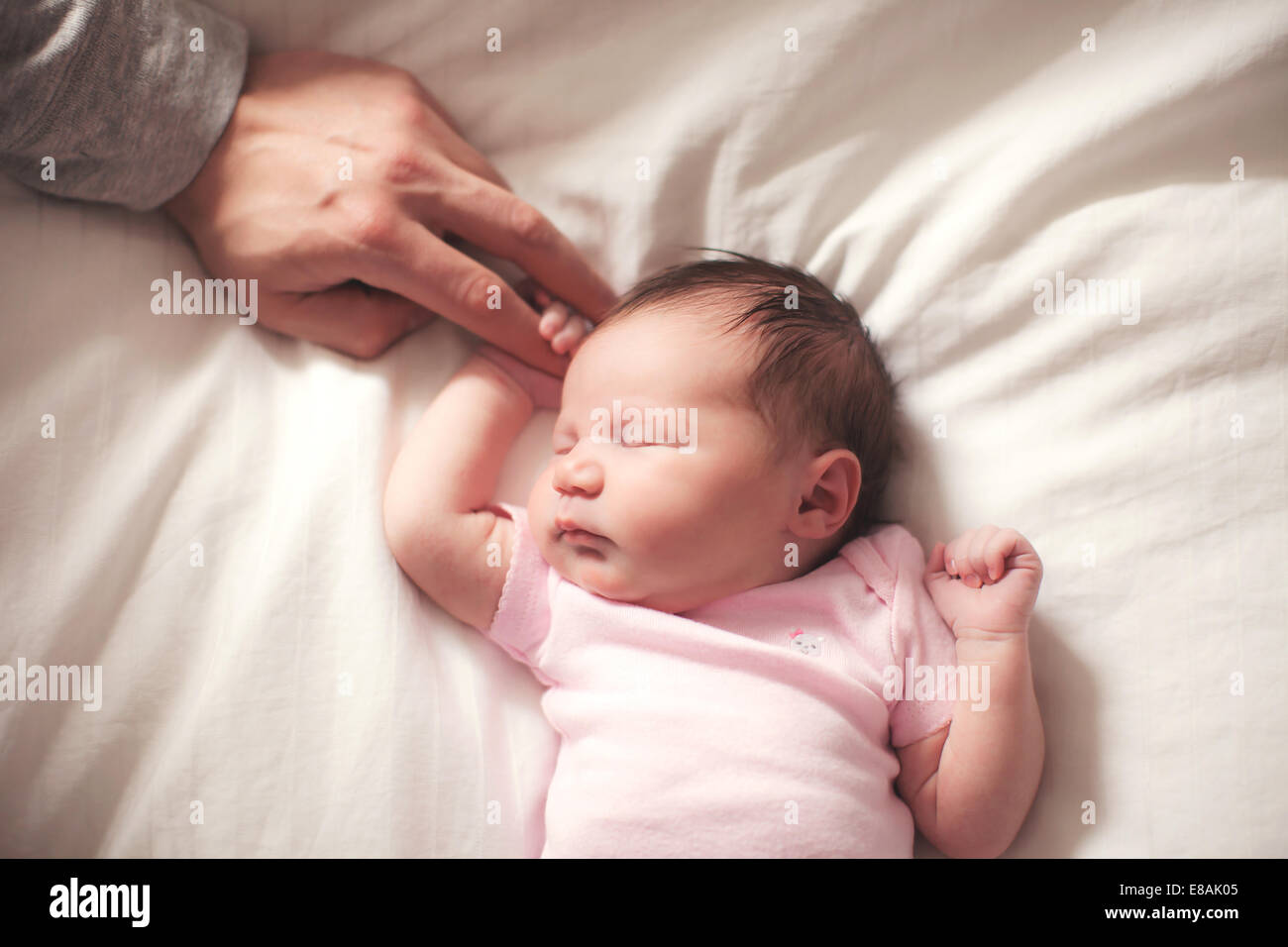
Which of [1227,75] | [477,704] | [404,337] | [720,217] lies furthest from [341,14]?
[1227,75]

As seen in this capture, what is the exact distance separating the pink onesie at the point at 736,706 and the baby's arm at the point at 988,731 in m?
0.03

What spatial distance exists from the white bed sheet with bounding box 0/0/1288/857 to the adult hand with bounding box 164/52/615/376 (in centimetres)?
6

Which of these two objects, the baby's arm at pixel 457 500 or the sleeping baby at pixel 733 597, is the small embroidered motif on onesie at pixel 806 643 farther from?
the baby's arm at pixel 457 500

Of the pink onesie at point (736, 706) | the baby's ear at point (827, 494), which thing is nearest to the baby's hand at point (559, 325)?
→ the pink onesie at point (736, 706)

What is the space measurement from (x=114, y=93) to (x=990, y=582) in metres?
1.20

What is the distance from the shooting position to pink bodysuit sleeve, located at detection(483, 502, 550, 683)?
3.45ft

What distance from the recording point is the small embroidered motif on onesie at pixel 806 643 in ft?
3.36

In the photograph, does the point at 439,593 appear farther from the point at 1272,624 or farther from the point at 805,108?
the point at 1272,624

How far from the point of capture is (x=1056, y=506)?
1.05 meters

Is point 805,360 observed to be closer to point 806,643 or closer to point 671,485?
point 671,485

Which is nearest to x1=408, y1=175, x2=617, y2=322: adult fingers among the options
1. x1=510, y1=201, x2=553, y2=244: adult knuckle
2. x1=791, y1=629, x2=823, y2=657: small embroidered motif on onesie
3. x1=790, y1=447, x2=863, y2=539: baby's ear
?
x1=510, y1=201, x2=553, y2=244: adult knuckle

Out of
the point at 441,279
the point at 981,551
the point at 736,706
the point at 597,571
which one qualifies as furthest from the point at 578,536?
the point at 981,551

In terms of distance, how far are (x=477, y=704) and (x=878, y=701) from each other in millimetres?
472

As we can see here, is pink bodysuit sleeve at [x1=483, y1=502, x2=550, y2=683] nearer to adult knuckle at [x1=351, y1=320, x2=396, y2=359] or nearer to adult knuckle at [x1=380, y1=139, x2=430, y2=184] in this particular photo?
adult knuckle at [x1=351, y1=320, x2=396, y2=359]
